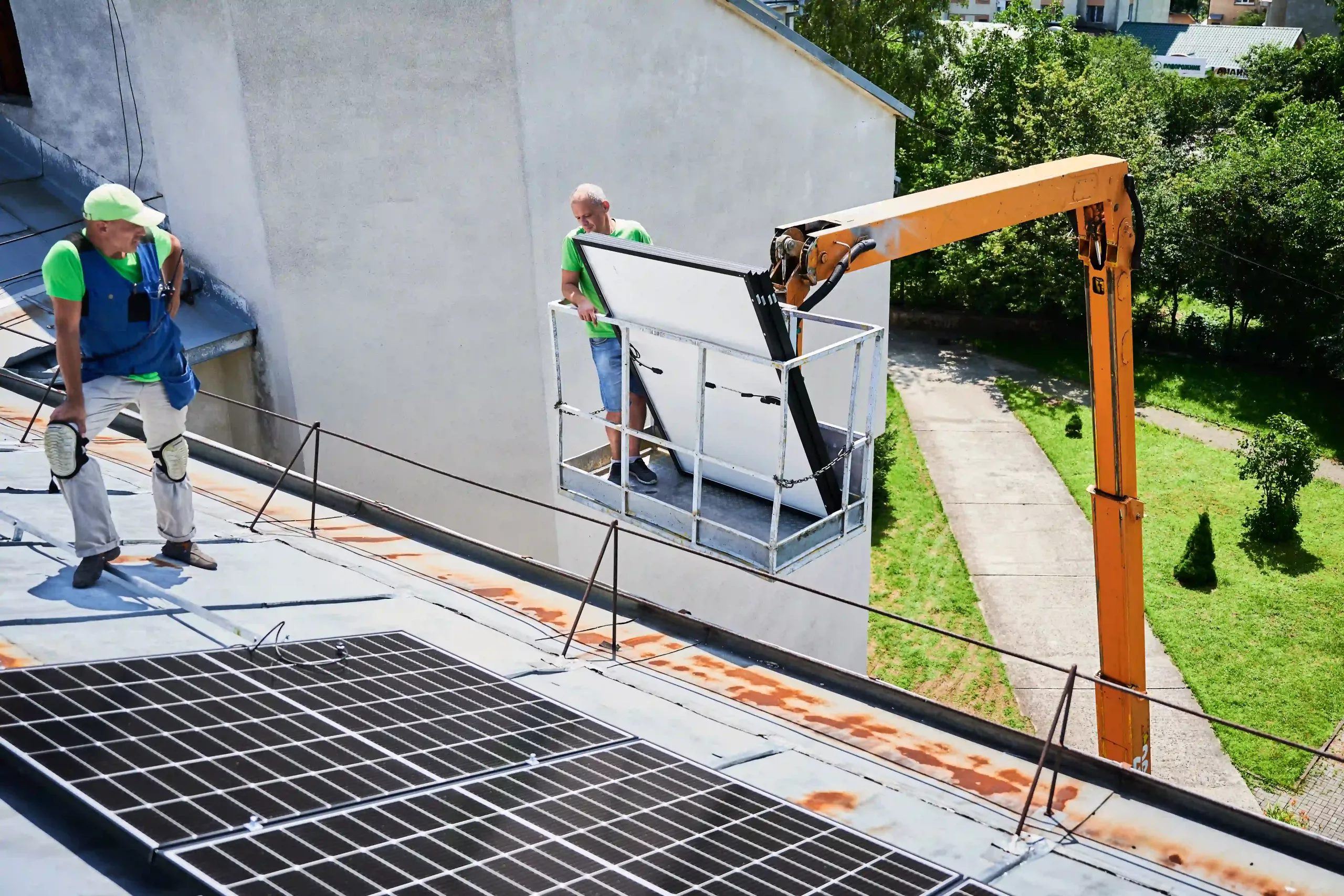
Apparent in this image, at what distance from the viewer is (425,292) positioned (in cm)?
1318

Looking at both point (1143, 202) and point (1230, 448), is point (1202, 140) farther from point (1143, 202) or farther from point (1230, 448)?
point (1230, 448)

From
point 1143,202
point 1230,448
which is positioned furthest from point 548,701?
point 1143,202

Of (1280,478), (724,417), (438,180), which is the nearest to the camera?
(724,417)

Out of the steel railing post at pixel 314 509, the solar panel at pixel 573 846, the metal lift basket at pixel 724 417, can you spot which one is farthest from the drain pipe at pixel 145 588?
the metal lift basket at pixel 724 417

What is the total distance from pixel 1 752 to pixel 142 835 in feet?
3.11

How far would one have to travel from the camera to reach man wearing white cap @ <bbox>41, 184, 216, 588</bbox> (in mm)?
6383

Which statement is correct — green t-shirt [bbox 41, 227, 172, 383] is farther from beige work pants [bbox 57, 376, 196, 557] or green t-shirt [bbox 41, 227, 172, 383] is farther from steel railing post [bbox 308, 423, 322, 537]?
steel railing post [bbox 308, 423, 322, 537]

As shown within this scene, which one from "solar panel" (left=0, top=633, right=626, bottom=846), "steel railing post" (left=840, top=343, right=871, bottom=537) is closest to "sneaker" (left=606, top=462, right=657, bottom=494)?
"steel railing post" (left=840, top=343, right=871, bottom=537)

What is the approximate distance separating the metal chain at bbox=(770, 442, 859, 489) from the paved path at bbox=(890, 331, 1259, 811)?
24.5 feet

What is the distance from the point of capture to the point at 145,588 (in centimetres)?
716

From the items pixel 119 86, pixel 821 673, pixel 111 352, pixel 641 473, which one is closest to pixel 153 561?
pixel 111 352

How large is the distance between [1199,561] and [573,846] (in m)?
23.2

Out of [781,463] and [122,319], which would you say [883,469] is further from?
[122,319]

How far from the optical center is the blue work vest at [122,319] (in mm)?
6551
